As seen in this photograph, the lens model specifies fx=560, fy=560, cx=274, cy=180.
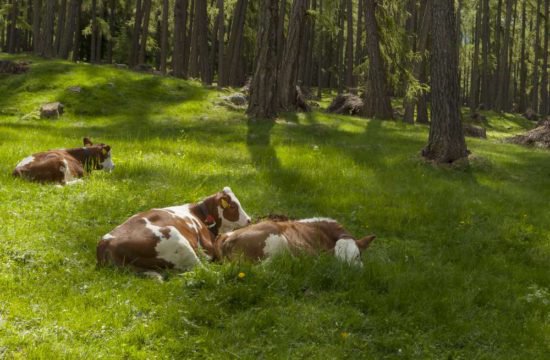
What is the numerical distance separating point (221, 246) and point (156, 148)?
7.94m

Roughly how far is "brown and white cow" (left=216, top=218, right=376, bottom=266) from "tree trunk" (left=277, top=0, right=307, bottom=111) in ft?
51.4

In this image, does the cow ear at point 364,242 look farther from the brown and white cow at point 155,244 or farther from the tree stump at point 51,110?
the tree stump at point 51,110

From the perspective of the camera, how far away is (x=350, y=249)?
7.50 metres

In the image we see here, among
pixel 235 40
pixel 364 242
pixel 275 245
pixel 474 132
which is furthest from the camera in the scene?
pixel 235 40

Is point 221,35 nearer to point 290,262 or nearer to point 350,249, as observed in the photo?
point 350,249

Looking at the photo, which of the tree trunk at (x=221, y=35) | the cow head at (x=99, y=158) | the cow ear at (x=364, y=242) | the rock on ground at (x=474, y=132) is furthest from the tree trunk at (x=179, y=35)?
the cow ear at (x=364, y=242)

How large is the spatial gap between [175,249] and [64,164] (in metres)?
5.14

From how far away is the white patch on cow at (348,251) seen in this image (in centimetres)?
725

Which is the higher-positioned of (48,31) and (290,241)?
(48,31)

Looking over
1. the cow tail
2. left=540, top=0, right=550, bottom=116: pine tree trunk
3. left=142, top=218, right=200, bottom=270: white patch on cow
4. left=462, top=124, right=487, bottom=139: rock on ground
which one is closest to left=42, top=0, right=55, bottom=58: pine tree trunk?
left=462, top=124, right=487, bottom=139: rock on ground

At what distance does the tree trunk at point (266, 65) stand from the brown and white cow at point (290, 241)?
12.7 m

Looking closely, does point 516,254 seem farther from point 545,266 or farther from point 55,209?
point 55,209

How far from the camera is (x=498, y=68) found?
180 ft

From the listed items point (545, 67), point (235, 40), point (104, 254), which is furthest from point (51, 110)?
point (545, 67)
